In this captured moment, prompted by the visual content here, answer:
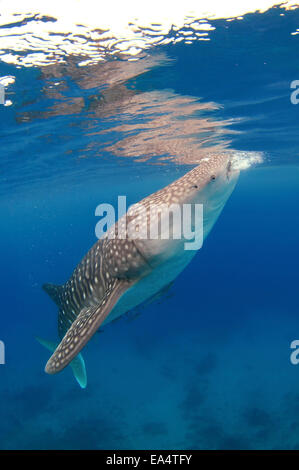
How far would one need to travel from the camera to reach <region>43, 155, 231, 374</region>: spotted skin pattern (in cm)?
348

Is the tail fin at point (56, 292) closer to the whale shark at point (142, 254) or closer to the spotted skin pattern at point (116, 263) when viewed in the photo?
the spotted skin pattern at point (116, 263)

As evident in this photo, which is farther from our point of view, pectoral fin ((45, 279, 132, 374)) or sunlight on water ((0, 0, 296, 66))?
sunlight on water ((0, 0, 296, 66))

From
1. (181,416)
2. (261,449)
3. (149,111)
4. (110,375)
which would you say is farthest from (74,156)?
(261,449)

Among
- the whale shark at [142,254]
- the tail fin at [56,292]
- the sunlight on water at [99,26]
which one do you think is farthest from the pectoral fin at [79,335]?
the sunlight on water at [99,26]

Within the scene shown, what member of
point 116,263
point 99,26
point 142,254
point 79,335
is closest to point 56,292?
point 116,263

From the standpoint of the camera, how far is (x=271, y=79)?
11406 millimetres

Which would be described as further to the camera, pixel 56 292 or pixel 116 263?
pixel 56 292

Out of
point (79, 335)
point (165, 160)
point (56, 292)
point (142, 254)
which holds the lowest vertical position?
point (79, 335)

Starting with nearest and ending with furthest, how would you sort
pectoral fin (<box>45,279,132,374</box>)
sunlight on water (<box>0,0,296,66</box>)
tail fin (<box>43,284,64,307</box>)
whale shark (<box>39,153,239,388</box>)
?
pectoral fin (<box>45,279,132,374</box>), whale shark (<box>39,153,239,388</box>), tail fin (<box>43,284,64,307</box>), sunlight on water (<box>0,0,296,66</box>)

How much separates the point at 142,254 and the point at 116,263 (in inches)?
17.7

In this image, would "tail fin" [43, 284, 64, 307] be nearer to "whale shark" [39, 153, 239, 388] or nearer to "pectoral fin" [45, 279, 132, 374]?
"whale shark" [39, 153, 239, 388]

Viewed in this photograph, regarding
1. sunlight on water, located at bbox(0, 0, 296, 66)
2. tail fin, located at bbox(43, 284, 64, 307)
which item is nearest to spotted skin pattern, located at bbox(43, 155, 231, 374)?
tail fin, located at bbox(43, 284, 64, 307)

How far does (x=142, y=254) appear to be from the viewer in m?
3.80

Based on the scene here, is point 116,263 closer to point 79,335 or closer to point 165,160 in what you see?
point 79,335
